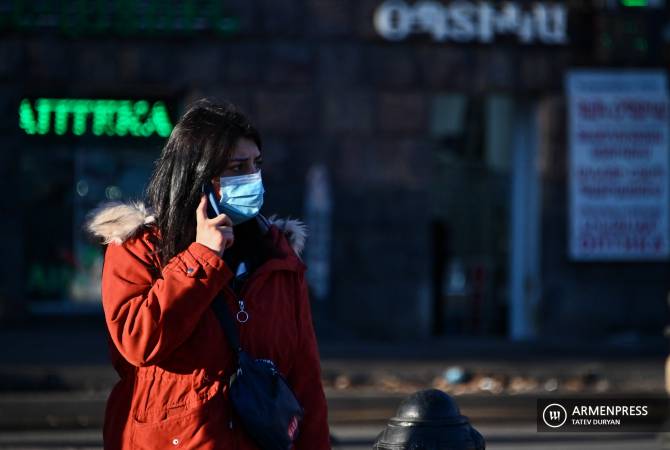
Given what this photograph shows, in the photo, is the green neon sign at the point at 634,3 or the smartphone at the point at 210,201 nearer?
the smartphone at the point at 210,201

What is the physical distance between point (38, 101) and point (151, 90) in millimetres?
1395

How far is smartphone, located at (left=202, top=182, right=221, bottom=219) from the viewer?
10.1ft

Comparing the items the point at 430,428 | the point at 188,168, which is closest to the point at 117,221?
the point at 188,168

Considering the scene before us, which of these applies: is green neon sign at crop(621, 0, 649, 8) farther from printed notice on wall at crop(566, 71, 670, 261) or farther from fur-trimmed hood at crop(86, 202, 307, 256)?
fur-trimmed hood at crop(86, 202, 307, 256)

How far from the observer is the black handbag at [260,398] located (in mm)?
2953

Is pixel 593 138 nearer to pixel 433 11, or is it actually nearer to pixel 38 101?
pixel 433 11

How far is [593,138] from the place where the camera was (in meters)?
15.5

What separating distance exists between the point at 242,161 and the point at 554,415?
3.28 m

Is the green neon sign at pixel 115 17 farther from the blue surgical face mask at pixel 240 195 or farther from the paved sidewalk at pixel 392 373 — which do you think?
the blue surgical face mask at pixel 240 195

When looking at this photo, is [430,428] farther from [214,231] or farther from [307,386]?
[214,231]

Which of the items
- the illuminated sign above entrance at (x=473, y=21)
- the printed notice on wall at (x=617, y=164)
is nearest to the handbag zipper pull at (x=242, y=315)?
the illuminated sign above entrance at (x=473, y=21)

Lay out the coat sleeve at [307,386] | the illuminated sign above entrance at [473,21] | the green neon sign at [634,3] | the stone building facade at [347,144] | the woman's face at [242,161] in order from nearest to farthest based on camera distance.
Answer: the woman's face at [242,161] < the coat sleeve at [307,386] < the stone building facade at [347,144] < the illuminated sign above entrance at [473,21] < the green neon sign at [634,3]

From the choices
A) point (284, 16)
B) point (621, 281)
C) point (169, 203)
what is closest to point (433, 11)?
point (284, 16)

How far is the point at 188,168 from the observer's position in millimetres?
3096
